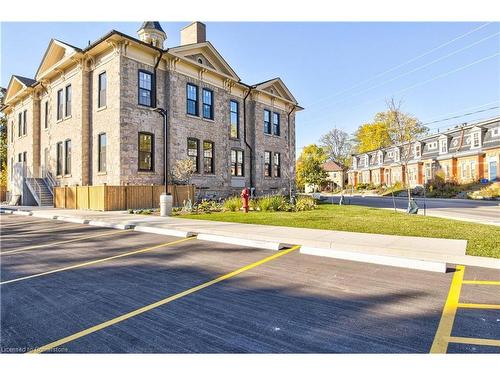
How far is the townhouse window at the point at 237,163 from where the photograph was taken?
25.0 m

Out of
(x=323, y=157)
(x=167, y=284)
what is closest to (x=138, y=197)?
(x=167, y=284)

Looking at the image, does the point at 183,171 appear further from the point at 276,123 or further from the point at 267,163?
the point at 276,123

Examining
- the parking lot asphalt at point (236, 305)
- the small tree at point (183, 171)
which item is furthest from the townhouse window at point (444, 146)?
the parking lot asphalt at point (236, 305)

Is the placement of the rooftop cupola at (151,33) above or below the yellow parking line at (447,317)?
above

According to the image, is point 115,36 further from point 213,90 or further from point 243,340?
point 243,340

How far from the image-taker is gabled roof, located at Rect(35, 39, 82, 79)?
20.2 meters

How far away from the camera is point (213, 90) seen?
23109mm

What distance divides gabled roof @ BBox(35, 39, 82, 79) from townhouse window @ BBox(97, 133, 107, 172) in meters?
6.00

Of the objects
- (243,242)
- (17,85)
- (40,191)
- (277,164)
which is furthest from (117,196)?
(17,85)

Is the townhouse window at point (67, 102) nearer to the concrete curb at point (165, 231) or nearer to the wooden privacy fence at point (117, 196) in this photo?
the wooden privacy fence at point (117, 196)

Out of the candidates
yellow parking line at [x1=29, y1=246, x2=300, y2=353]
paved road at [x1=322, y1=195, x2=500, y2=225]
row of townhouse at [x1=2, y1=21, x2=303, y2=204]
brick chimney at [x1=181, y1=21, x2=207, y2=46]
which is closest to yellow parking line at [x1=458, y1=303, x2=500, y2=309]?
yellow parking line at [x1=29, y1=246, x2=300, y2=353]

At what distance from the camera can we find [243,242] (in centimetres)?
788

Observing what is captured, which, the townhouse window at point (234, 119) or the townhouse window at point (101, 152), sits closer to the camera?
the townhouse window at point (101, 152)

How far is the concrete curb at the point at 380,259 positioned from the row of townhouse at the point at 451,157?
2235 centimetres
